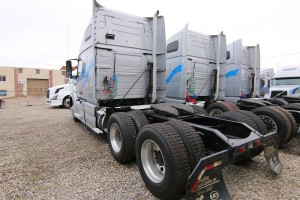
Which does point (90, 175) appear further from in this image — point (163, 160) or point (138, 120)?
point (163, 160)

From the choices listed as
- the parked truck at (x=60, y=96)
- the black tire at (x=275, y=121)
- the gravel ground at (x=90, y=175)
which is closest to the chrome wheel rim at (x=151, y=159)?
the gravel ground at (x=90, y=175)

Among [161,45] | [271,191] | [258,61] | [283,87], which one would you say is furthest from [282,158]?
[283,87]

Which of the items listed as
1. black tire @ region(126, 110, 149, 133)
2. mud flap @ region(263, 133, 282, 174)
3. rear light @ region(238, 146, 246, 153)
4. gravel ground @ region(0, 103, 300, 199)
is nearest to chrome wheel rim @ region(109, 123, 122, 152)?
gravel ground @ region(0, 103, 300, 199)

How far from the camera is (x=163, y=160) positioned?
2326 millimetres

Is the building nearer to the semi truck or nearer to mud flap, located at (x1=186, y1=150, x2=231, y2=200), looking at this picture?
the semi truck

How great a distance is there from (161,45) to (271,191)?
403cm

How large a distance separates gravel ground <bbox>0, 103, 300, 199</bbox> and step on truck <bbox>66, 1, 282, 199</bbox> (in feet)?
0.84

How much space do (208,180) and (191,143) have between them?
46 centimetres

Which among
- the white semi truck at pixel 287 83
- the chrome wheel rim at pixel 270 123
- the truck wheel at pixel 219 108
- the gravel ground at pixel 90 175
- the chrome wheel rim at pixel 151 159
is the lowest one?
the gravel ground at pixel 90 175

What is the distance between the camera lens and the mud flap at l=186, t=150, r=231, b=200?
Answer: 1.88 metres

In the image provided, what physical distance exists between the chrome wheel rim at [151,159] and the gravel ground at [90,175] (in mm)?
275

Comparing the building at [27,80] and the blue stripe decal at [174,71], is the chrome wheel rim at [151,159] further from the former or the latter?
the building at [27,80]

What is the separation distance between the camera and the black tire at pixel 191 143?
7.39 ft

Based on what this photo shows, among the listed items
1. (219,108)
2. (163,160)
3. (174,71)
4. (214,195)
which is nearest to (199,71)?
(174,71)
